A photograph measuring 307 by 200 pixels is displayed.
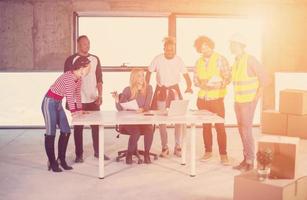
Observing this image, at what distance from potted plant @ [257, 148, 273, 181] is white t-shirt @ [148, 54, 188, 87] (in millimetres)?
2713

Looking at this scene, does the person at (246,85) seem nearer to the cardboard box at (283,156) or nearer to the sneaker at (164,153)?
the sneaker at (164,153)

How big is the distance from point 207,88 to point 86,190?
2.18 metres

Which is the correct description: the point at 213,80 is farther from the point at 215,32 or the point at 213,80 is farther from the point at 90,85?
the point at 215,32

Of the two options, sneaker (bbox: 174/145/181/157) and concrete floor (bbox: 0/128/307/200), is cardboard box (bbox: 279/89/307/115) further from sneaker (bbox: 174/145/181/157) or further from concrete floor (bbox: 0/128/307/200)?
sneaker (bbox: 174/145/181/157)

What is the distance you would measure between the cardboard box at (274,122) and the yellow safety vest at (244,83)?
2796mm

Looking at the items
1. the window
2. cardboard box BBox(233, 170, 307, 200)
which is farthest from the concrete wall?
cardboard box BBox(233, 170, 307, 200)

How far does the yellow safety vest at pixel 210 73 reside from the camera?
273 inches

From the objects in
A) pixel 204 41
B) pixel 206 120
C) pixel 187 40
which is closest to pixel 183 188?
pixel 206 120

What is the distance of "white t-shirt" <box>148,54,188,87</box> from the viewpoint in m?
7.38

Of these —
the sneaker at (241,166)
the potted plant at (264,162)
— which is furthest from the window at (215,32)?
the potted plant at (264,162)

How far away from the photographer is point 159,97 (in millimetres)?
7332

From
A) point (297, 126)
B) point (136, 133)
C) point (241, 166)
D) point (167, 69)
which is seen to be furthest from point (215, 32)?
point (241, 166)

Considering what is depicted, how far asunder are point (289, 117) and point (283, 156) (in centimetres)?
413

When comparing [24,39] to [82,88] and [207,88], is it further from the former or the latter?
[207,88]
